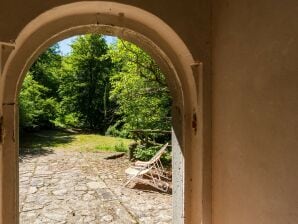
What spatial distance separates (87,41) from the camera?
19.2m

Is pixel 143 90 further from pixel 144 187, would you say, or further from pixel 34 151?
pixel 34 151

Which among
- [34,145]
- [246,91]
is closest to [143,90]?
[34,145]

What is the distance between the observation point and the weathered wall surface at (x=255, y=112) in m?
0.83

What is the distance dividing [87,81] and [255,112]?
19.4 metres

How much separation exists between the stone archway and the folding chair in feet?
15.8

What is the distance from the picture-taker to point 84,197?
18.6ft

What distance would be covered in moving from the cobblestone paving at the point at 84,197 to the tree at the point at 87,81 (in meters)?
11.2

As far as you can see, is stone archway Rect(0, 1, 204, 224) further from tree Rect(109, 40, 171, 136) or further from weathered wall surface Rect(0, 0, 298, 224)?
tree Rect(109, 40, 171, 136)

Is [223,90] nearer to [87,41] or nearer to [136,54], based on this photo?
[136,54]

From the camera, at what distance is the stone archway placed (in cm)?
119

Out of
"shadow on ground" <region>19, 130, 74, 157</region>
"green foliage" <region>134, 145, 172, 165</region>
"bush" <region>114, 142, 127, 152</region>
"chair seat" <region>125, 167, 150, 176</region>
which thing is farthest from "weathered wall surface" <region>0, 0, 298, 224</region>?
"bush" <region>114, 142, 127, 152</region>

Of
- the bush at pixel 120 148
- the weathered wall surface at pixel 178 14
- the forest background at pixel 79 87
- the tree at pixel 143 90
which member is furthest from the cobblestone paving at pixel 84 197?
the forest background at pixel 79 87

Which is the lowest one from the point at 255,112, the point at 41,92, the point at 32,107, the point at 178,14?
the point at 255,112

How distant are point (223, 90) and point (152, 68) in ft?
21.4
